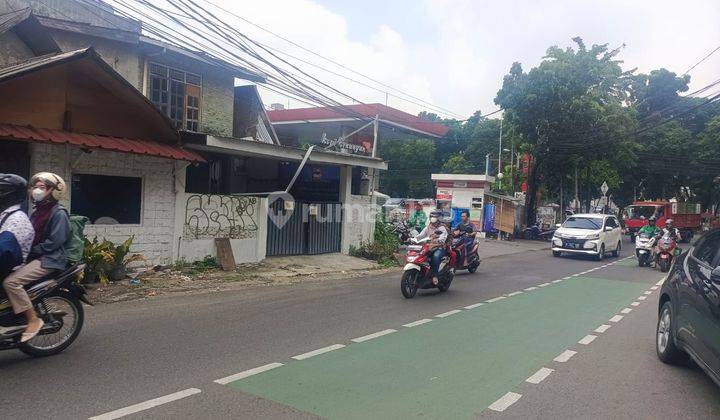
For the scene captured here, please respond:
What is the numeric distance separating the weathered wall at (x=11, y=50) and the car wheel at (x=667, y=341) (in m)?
12.3

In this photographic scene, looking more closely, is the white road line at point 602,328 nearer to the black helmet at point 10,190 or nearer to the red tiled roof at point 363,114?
the black helmet at point 10,190

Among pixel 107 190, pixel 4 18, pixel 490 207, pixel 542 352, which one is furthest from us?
pixel 490 207

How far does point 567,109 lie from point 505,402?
25.5 m

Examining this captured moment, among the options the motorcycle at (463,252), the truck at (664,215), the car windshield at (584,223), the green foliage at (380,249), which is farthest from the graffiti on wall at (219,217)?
the truck at (664,215)

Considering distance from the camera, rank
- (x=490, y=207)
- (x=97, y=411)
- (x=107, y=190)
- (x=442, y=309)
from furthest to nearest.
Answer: (x=490, y=207), (x=107, y=190), (x=442, y=309), (x=97, y=411)

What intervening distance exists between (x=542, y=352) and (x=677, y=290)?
5.24 ft

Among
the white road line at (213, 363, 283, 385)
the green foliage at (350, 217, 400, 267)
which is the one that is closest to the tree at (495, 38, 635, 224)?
the green foliage at (350, 217, 400, 267)

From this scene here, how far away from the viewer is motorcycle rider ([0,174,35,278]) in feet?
16.2

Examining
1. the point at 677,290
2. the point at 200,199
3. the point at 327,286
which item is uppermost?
the point at 200,199

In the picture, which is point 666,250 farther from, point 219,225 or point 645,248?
point 219,225

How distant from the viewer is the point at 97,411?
4.04 metres

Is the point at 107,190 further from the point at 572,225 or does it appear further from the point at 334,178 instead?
the point at 572,225

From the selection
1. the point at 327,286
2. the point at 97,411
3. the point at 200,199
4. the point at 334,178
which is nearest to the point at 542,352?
the point at 97,411

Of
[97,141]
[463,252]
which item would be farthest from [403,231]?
[97,141]
